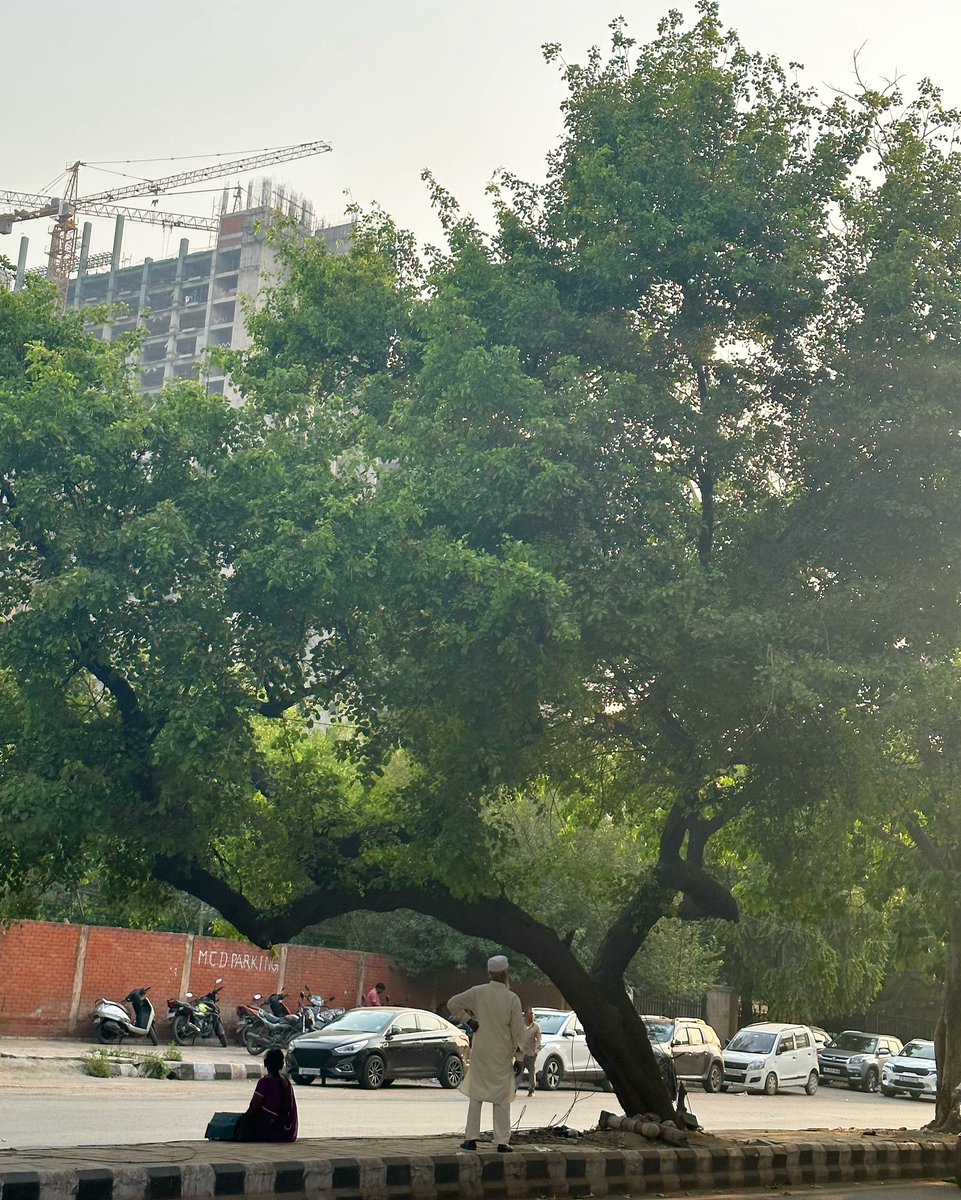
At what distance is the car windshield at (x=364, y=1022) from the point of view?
2481 centimetres

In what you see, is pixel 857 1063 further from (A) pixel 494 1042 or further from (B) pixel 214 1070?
(A) pixel 494 1042

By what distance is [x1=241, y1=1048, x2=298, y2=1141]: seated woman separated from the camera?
11.4 m

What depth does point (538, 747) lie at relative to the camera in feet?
45.8

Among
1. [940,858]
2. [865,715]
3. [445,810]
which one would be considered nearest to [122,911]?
[445,810]

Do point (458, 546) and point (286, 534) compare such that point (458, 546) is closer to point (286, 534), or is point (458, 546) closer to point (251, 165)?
point (286, 534)

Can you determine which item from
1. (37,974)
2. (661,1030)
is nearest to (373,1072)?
(37,974)

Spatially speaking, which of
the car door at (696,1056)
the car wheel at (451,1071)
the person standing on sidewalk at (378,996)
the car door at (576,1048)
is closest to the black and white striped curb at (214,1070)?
the car wheel at (451,1071)

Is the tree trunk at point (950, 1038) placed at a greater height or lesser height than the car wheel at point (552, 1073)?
greater

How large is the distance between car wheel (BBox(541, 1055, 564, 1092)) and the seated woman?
17.7 meters

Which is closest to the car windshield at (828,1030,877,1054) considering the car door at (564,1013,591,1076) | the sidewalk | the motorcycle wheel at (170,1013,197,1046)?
the car door at (564,1013,591,1076)

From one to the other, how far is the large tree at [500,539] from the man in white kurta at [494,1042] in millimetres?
1850

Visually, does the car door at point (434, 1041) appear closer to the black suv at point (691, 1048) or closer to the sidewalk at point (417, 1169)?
the black suv at point (691, 1048)

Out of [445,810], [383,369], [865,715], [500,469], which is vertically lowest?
[445,810]

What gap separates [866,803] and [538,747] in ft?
10.2
